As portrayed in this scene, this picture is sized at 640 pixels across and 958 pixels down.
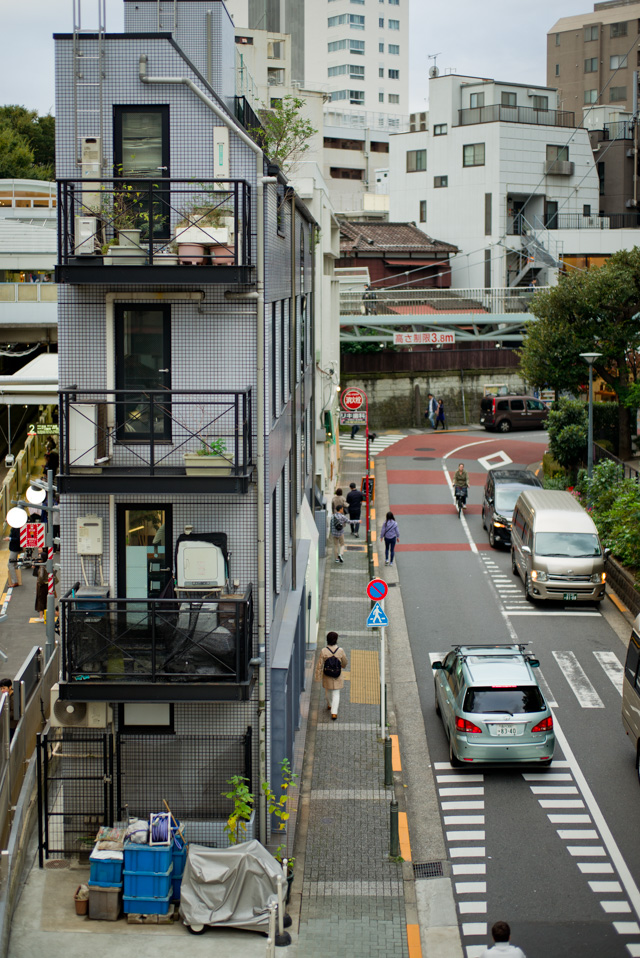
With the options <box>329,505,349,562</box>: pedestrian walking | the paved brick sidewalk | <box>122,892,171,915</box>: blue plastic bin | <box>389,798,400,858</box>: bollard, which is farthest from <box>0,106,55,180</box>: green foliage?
<box>122,892,171,915</box>: blue plastic bin

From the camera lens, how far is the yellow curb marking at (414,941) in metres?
12.3

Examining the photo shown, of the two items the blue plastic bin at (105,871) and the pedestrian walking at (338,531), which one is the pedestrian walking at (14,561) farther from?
the blue plastic bin at (105,871)

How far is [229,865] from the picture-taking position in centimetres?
1281

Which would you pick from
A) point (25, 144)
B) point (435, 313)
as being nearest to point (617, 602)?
point (435, 313)

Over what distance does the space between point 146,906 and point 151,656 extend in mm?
2949

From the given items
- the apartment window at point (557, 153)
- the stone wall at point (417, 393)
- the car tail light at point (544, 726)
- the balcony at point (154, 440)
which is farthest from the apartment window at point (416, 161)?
the balcony at point (154, 440)

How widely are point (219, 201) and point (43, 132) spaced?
6386 centimetres

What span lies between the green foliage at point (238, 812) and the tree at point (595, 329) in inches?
1146

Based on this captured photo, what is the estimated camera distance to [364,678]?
848 inches

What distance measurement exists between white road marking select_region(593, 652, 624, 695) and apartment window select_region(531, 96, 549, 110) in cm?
5401

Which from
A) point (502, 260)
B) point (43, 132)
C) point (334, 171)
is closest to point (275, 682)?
point (502, 260)

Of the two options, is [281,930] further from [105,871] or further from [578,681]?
[578,681]

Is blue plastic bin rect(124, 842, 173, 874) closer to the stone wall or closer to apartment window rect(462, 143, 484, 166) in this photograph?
the stone wall

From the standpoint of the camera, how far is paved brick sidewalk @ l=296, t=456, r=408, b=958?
499 inches
